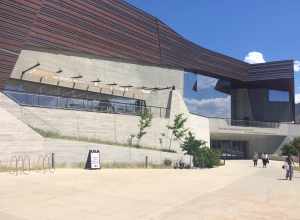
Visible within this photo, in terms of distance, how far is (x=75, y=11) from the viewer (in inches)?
1585

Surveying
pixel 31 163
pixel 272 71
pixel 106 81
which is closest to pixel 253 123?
pixel 272 71

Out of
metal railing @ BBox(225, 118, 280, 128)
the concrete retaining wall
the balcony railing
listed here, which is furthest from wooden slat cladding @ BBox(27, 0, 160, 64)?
metal railing @ BBox(225, 118, 280, 128)

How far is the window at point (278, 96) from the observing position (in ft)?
240

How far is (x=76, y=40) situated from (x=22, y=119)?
43.3ft

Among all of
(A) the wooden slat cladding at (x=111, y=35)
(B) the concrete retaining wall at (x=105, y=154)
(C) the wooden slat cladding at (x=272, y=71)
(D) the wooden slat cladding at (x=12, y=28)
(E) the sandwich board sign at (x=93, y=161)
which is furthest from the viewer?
(C) the wooden slat cladding at (x=272, y=71)

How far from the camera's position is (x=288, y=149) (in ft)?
206

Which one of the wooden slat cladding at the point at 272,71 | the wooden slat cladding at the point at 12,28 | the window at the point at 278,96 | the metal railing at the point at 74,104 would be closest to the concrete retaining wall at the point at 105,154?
the metal railing at the point at 74,104

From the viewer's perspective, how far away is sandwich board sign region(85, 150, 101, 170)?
95.7 feet

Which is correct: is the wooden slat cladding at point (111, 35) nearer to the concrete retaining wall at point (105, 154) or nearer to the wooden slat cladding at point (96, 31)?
the wooden slat cladding at point (96, 31)

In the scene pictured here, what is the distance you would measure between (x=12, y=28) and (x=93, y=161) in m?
11.1

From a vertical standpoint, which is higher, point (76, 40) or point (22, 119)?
point (76, 40)

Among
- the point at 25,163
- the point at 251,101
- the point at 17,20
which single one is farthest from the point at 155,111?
the point at 251,101

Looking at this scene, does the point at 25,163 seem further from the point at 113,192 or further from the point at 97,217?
the point at 97,217

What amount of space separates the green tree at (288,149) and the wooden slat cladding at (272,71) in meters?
11.1
